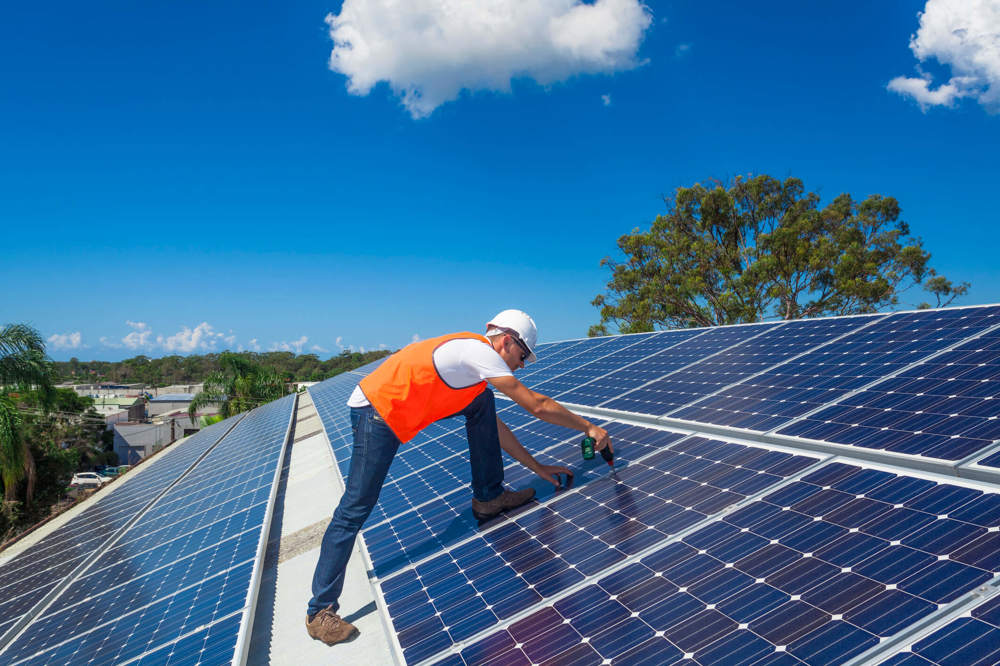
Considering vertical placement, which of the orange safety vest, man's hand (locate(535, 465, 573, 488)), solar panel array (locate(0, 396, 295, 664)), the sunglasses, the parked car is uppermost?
the sunglasses

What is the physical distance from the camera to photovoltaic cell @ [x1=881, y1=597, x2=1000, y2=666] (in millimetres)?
2402

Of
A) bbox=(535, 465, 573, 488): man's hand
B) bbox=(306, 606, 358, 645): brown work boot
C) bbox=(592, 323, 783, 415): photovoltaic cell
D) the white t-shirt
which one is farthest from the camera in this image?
bbox=(592, 323, 783, 415): photovoltaic cell

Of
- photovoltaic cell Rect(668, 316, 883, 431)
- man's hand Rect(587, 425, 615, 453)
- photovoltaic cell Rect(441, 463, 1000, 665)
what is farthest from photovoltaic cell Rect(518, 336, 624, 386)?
photovoltaic cell Rect(441, 463, 1000, 665)

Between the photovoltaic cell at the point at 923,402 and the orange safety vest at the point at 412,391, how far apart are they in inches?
133

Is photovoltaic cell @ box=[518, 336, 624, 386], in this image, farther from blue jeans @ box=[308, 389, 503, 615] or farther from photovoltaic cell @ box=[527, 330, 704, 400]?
blue jeans @ box=[308, 389, 503, 615]

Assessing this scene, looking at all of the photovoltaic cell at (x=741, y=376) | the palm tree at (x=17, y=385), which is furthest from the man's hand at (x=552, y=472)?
the palm tree at (x=17, y=385)

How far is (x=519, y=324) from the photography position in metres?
5.16

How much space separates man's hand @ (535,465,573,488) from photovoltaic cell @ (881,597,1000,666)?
3419mm

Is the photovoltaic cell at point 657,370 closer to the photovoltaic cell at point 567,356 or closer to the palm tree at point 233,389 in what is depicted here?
the photovoltaic cell at point 567,356

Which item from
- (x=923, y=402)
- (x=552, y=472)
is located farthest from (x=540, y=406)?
(x=923, y=402)

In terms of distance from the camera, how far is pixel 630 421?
7.70 meters

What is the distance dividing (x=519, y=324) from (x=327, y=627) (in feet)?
10.1

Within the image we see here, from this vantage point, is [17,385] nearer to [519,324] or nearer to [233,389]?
[233,389]

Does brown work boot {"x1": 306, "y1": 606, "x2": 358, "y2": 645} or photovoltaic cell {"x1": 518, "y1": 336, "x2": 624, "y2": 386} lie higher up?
photovoltaic cell {"x1": 518, "y1": 336, "x2": 624, "y2": 386}
